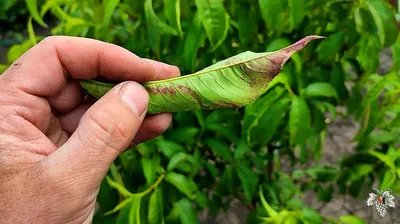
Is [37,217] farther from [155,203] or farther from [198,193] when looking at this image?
[198,193]

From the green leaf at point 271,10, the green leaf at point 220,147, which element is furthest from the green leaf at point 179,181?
the green leaf at point 271,10

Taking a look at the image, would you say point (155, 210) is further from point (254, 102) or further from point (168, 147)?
point (254, 102)

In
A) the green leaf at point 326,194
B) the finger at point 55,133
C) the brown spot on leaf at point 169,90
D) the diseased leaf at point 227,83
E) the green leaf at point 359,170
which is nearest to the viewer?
the diseased leaf at point 227,83

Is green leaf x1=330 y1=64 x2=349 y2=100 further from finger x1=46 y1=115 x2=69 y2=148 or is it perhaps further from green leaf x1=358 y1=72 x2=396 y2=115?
finger x1=46 y1=115 x2=69 y2=148

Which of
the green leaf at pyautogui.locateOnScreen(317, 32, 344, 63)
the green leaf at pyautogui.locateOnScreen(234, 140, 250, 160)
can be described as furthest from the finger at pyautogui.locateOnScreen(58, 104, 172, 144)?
the green leaf at pyautogui.locateOnScreen(317, 32, 344, 63)

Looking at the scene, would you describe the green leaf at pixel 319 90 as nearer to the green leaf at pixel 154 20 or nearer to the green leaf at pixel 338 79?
the green leaf at pixel 338 79

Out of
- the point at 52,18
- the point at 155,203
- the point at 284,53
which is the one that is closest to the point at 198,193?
the point at 155,203
